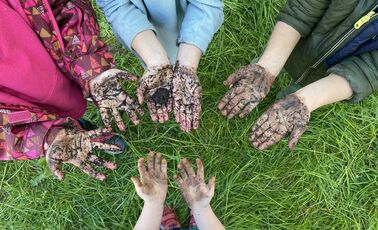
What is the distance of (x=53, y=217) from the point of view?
1917 mm

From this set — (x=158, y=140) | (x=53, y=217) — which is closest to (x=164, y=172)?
(x=158, y=140)

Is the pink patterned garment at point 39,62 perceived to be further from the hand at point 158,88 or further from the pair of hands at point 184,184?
the pair of hands at point 184,184

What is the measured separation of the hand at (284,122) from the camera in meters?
1.47

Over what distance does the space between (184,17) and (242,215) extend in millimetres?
1048

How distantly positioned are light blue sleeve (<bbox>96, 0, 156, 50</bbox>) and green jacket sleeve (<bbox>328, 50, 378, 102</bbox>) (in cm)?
80

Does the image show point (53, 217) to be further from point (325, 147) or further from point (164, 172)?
point (325, 147)

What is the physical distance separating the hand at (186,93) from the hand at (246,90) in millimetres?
170

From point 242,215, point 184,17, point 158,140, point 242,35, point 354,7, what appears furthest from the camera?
point 242,35

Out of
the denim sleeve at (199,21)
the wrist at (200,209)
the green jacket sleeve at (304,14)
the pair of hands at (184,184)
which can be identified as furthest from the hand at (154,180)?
the green jacket sleeve at (304,14)

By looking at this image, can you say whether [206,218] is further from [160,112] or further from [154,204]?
[160,112]

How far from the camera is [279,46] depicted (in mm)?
1560

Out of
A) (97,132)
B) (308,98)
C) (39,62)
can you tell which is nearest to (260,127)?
(308,98)

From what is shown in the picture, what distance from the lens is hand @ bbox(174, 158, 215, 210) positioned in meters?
1.51

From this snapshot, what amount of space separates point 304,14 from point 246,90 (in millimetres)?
392
